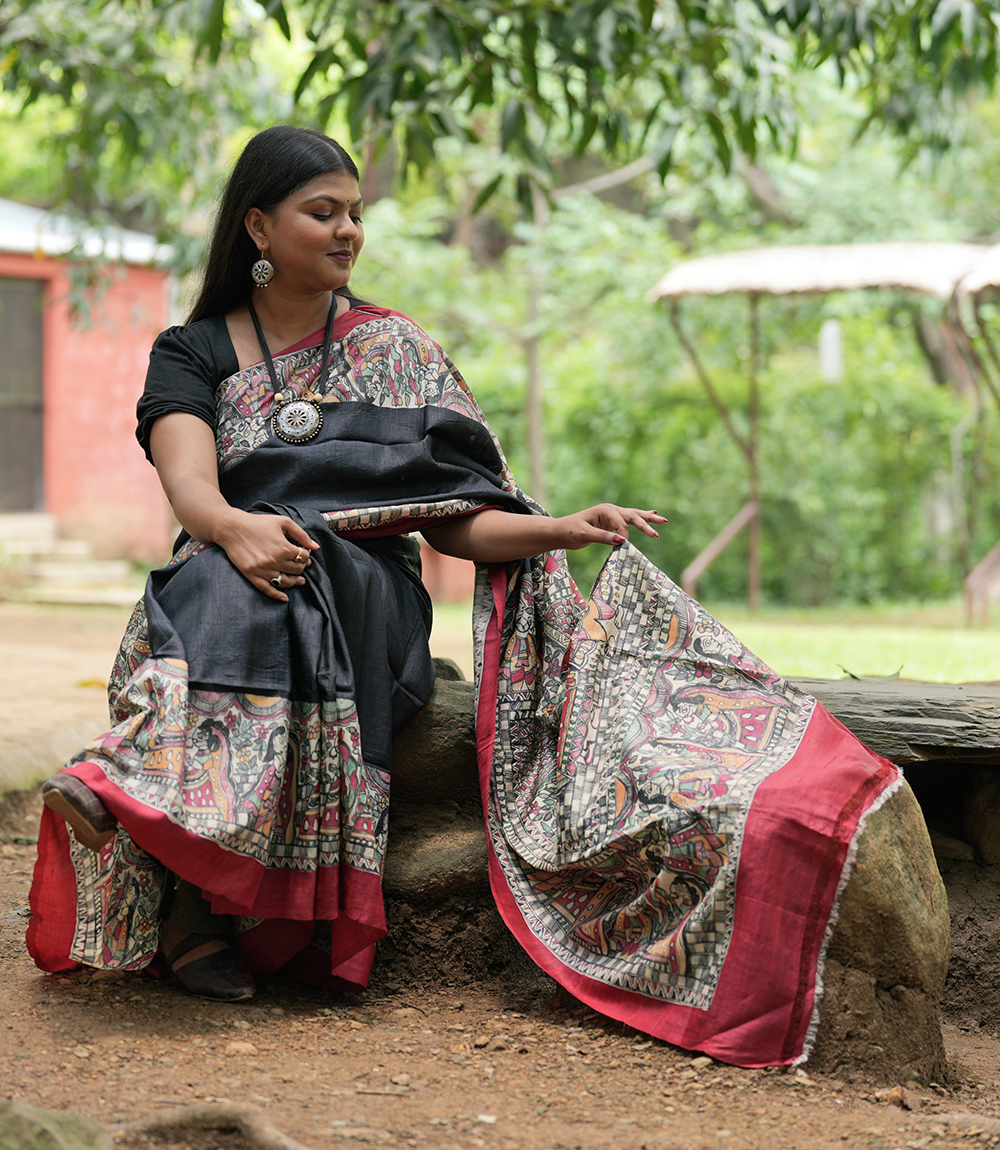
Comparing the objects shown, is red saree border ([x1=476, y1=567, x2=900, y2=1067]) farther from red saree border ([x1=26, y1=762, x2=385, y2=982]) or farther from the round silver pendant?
the round silver pendant

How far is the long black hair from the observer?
8.57 ft

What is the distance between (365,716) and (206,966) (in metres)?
0.57

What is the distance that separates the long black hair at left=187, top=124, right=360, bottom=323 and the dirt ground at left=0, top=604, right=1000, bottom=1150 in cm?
149

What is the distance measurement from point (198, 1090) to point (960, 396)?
11.8 meters

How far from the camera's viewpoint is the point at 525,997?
2.57 m

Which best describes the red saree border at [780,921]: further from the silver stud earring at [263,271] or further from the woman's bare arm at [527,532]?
the silver stud earring at [263,271]

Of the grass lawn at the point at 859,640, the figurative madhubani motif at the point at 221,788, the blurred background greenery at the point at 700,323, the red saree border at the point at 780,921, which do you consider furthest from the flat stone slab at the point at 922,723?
the blurred background greenery at the point at 700,323

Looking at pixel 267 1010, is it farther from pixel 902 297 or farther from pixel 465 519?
pixel 902 297

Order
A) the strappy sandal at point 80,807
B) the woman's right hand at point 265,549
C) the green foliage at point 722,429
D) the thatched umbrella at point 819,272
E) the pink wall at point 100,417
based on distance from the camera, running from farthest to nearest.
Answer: the pink wall at point 100,417, the green foliage at point 722,429, the thatched umbrella at point 819,272, the woman's right hand at point 265,549, the strappy sandal at point 80,807

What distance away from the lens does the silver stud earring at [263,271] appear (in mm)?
2672

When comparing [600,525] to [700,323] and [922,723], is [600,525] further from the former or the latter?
[700,323]

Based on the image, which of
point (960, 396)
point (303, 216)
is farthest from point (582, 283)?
point (303, 216)

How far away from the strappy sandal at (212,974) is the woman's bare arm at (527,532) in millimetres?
935

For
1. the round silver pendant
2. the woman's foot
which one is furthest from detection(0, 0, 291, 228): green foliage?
the woman's foot
